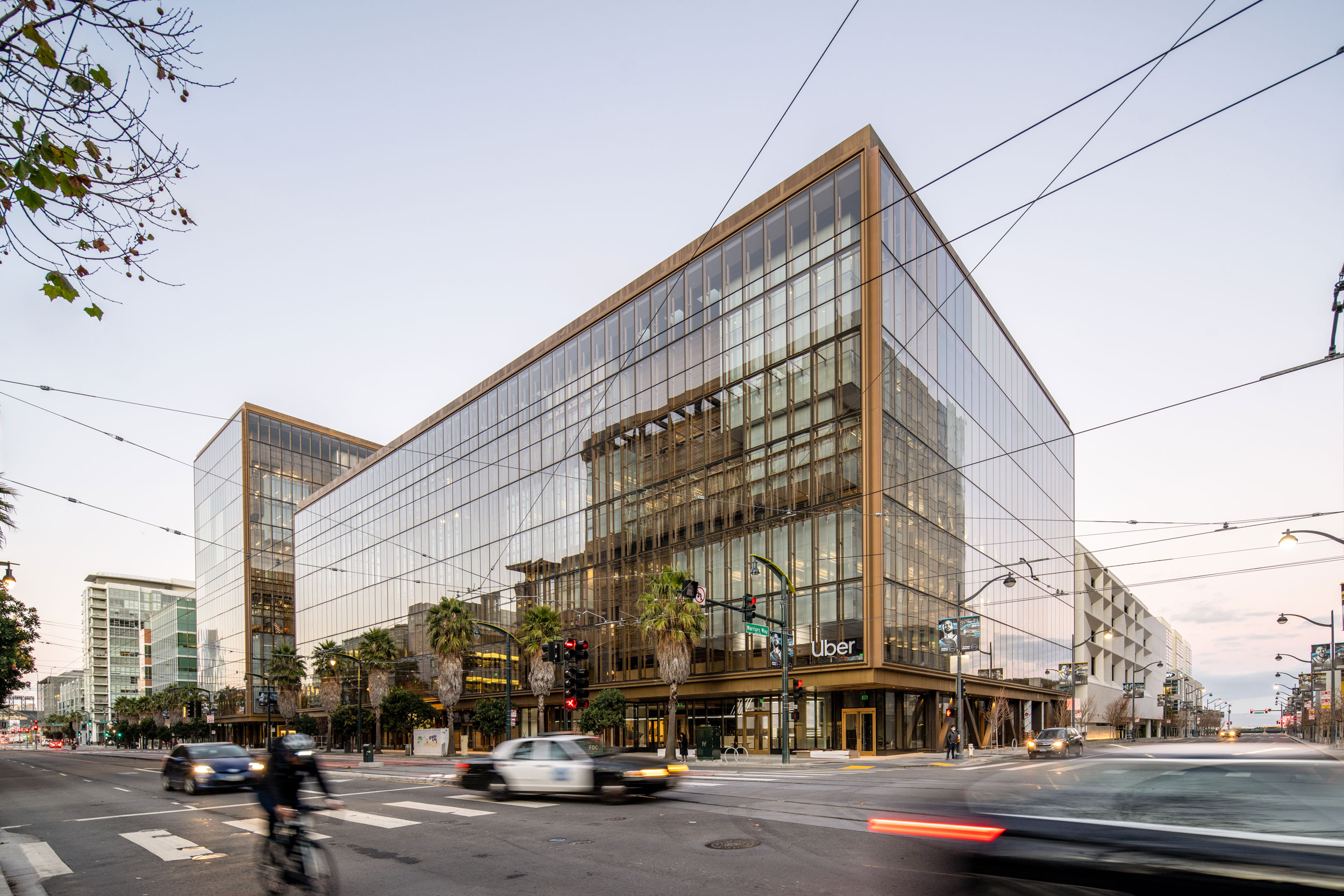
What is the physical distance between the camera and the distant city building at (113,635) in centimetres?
17862

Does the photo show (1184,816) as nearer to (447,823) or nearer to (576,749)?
(447,823)

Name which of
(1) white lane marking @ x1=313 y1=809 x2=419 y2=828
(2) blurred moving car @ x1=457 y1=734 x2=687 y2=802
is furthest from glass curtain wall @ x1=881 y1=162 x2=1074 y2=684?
(1) white lane marking @ x1=313 y1=809 x2=419 y2=828

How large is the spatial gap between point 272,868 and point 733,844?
17.2 ft

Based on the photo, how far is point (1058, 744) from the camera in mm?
31781

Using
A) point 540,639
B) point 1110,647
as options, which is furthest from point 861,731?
point 1110,647

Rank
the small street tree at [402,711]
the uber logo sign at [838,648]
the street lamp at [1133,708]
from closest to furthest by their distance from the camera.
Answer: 1. the uber logo sign at [838,648]
2. the small street tree at [402,711]
3. the street lamp at [1133,708]

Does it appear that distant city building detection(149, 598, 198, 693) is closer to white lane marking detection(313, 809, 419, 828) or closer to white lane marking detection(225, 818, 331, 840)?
white lane marking detection(225, 818, 331, 840)

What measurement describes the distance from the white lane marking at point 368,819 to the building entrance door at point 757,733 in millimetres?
30489

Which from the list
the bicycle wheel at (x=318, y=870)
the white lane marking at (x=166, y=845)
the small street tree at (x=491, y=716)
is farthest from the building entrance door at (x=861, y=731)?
the bicycle wheel at (x=318, y=870)

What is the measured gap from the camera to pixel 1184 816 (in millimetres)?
4141

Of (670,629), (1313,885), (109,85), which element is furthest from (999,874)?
(670,629)

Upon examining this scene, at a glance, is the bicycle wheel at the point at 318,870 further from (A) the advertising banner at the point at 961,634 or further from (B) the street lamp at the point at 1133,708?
(B) the street lamp at the point at 1133,708

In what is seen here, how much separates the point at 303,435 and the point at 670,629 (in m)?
72.6

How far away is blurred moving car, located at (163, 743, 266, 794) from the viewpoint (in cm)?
2025
